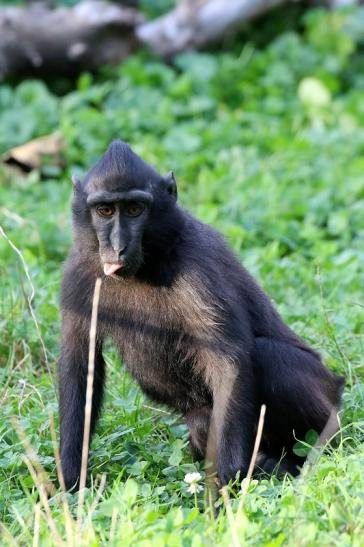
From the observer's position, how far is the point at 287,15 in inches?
475

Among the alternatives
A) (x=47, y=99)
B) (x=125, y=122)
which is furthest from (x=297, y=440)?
(x=47, y=99)

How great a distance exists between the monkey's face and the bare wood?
6799 mm

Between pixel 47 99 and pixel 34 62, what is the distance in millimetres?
876

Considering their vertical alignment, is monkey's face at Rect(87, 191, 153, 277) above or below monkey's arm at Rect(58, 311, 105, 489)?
above

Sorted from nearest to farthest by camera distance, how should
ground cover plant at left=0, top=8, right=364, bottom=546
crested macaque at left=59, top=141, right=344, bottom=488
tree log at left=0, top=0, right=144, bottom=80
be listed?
ground cover plant at left=0, top=8, right=364, bottom=546, crested macaque at left=59, top=141, right=344, bottom=488, tree log at left=0, top=0, right=144, bottom=80

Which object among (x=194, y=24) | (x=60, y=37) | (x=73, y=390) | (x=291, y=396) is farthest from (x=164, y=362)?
(x=194, y=24)

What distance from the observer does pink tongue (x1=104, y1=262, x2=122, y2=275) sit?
4641 mm

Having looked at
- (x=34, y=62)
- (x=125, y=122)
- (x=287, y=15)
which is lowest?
(x=125, y=122)

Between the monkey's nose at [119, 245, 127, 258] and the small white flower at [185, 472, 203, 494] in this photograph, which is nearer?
the small white flower at [185, 472, 203, 494]

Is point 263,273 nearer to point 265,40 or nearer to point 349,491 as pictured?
point 349,491

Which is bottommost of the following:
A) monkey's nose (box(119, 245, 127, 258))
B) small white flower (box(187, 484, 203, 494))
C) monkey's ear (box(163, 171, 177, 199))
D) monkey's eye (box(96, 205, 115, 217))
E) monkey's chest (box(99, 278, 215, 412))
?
small white flower (box(187, 484, 203, 494))

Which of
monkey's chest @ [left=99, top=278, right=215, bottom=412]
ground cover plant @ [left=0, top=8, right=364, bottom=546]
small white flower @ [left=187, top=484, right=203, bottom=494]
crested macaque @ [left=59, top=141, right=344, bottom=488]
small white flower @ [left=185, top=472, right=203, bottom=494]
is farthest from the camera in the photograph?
monkey's chest @ [left=99, top=278, right=215, bottom=412]

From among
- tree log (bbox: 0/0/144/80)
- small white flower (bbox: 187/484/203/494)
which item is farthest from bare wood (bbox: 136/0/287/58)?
small white flower (bbox: 187/484/203/494)

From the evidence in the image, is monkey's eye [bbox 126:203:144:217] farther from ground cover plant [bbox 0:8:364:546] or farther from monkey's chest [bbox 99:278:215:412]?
ground cover plant [bbox 0:8:364:546]
